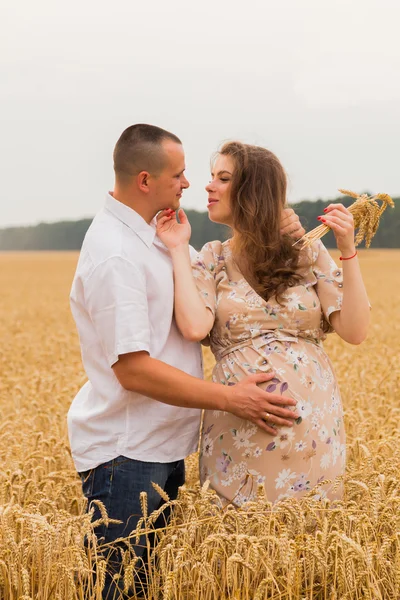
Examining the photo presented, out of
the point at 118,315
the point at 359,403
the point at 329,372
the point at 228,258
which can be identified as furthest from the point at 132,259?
the point at 359,403

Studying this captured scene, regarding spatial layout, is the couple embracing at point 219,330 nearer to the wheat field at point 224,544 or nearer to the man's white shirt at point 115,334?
the man's white shirt at point 115,334

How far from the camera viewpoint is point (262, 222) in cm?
346

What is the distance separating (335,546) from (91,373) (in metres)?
1.31

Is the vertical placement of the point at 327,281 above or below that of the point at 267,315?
above

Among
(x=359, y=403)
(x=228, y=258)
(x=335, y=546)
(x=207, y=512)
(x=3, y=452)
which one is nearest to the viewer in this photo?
(x=335, y=546)

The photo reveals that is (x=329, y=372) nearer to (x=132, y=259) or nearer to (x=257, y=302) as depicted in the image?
(x=257, y=302)

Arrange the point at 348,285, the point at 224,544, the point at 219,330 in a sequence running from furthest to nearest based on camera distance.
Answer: the point at 219,330 → the point at 348,285 → the point at 224,544

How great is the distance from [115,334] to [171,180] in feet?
2.42

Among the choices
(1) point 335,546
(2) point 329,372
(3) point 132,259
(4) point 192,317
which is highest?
(3) point 132,259

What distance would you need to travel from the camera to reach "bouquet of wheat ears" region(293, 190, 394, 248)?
3504 millimetres

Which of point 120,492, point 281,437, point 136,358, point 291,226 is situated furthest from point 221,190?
point 120,492

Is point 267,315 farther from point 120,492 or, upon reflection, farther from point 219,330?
point 120,492

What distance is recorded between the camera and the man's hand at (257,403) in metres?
3.27

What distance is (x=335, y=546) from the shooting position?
3191mm
